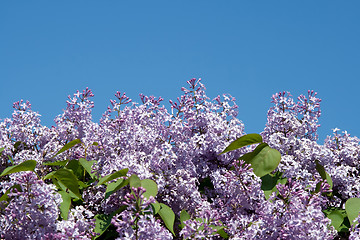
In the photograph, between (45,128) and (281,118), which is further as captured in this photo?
(45,128)

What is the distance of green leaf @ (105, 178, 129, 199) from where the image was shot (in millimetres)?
3926

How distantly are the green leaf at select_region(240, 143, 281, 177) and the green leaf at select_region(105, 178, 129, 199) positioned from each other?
1423mm

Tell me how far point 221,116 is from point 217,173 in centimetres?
113

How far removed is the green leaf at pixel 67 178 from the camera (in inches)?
162

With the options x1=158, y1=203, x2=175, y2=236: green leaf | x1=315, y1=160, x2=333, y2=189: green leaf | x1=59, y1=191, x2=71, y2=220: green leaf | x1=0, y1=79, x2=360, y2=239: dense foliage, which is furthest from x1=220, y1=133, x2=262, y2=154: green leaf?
x1=59, y1=191, x2=71, y2=220: green leaf

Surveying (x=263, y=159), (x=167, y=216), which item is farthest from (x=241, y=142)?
(x=167, y=216)

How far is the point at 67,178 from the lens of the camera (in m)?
4.14

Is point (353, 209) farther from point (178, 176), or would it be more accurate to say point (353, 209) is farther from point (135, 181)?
point (135, 181)

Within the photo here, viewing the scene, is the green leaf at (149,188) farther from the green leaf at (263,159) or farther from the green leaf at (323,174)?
the green leaf at (323,174)

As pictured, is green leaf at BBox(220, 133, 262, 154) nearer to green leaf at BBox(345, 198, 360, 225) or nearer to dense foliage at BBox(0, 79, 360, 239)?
dense foliage at BBox(0, 79, 360, 239)

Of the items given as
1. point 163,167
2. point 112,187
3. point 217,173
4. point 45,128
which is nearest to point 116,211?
point 112,187

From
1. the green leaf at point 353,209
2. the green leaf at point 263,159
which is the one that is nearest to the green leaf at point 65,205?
the green leaf at point 263,159

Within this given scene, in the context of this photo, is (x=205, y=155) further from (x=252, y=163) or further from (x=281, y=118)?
(x=281, y=118)

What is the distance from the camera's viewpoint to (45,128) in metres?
6.08
